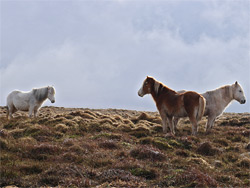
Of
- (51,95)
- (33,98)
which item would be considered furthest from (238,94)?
(33,98)

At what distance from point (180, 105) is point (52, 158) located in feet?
23.9

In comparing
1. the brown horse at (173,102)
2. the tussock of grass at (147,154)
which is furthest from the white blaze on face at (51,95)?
A: the tussock of grass at (147,154)

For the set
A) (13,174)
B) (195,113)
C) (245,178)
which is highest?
(195,113)

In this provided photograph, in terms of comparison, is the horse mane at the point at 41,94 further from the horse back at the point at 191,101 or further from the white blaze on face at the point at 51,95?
the horse back at the point at 191,101

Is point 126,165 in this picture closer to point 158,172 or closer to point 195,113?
point 158,172

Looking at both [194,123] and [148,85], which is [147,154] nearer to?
[194,123]

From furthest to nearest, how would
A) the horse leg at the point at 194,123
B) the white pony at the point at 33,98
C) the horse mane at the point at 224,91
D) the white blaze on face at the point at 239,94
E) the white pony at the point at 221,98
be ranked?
the white pony at the point at 33,98, the horse mane at the point at 224,91, the white blaze on face at the point at 239,94, the white pony at the point at 221,98, the horse leg at the point at 194,123

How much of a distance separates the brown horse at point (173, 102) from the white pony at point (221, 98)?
8.80 ft

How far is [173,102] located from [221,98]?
4207 millimetres

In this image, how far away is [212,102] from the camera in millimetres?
15961

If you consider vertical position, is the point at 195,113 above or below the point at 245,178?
above

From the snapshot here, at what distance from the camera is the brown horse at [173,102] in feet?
42.6

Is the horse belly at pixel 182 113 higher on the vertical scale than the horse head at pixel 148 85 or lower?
lower

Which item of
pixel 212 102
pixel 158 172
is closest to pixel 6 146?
pixel 158 172
